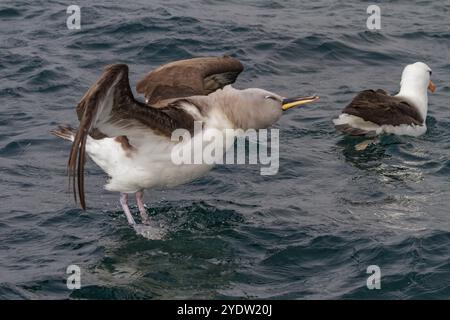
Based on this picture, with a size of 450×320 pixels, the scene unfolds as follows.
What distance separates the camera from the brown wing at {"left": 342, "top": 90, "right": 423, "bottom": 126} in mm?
12758

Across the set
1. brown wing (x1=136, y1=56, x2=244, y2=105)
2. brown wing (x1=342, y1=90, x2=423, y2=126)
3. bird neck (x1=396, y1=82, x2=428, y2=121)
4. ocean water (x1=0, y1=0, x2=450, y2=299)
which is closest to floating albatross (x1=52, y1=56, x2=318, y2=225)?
brown wing (x1=136, y1=56, x2=244, y2=105)

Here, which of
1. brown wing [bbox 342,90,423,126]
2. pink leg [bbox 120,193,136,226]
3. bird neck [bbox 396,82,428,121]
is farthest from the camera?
bird neck [bbox 396,82,428,121]

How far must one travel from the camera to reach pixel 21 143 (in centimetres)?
1259

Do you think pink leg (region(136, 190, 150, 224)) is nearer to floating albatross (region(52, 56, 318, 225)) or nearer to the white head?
floating albatross (region(52, 56, 318, 225))

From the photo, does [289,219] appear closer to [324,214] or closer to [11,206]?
[324,214]

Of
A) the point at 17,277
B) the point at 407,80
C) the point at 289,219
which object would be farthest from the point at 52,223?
the point at 407,80

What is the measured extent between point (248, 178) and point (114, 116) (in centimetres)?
291

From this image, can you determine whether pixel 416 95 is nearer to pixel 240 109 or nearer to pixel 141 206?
pixel 240 109

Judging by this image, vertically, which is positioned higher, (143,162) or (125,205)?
(143,162)

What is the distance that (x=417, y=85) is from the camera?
1401cm

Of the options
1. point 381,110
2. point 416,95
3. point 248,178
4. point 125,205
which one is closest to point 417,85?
point 416,95

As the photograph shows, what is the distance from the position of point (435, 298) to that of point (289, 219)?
219 centimetres

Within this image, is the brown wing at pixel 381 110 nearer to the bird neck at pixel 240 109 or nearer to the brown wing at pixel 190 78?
the brown wing at pixel 190 78

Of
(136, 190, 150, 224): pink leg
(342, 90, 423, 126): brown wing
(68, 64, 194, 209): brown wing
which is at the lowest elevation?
(136, 190, 150, 224): pink leg
